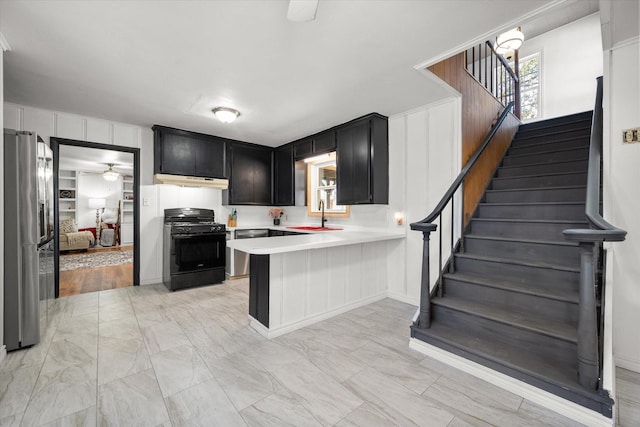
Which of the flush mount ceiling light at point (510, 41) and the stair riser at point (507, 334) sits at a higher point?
the flush mount ceiling light at point (510, 41)

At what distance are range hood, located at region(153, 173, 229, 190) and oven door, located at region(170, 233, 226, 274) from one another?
0.84 meters

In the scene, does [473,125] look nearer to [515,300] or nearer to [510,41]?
[510,41]

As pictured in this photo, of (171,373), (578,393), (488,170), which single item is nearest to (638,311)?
(578,393)

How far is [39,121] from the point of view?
3447 millimetres

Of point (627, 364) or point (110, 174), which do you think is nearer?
point (627, 364)

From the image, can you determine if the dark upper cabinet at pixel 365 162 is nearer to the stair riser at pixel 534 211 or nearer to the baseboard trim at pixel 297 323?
the stair riser at pixel 534 211

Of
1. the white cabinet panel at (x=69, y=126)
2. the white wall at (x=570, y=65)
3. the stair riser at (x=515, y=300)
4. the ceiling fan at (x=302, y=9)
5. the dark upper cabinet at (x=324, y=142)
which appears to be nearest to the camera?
the ceiling fan at (x=302, y=9)

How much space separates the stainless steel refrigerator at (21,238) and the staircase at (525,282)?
328cm

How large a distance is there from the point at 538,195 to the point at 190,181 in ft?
15.2

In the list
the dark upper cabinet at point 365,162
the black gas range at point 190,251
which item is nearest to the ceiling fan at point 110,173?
the black gas range at point 190,251

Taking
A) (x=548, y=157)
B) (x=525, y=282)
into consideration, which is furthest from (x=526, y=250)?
(x=548, y=157)

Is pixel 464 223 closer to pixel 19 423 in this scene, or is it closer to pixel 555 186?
pixel 555 186

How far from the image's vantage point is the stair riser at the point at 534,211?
266cm

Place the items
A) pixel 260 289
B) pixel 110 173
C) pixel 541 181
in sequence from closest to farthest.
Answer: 1. pixel 260 289
2. pixel 541 181
3. pixel 110 173
